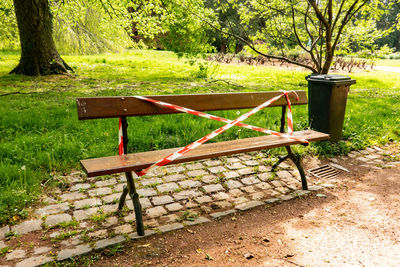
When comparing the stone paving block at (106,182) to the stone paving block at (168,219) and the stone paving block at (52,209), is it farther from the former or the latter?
the stone paving block at (168,219)

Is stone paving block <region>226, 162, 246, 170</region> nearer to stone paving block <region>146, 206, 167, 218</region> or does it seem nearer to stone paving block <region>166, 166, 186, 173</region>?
stone paving block <region>166, 166, 186, 173</region>

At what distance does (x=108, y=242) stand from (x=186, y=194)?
4.00 feet

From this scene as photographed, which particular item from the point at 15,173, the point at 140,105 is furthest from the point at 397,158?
the point at 15,173

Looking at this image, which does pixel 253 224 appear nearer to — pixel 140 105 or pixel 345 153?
pixel 140 105

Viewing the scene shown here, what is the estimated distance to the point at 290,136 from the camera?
13.9ft

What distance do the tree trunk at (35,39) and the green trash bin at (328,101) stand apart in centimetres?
863

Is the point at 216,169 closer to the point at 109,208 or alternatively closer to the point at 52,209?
the point at 109,208

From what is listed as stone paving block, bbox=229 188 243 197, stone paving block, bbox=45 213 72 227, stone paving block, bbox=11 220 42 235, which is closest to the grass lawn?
stone paving block, bbox=11 220 42 235

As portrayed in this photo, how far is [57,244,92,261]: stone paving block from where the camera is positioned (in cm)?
269

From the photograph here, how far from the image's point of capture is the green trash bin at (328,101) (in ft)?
17.5

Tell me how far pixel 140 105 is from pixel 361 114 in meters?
5.63

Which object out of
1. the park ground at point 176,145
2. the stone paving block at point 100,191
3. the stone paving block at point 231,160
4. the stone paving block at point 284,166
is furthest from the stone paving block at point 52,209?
the stone paving block at point 284,166

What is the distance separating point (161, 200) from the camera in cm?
376

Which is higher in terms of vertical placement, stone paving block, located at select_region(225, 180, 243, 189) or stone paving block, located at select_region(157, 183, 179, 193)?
stone paving block, located at select_region(157, 183, 179, 193)
